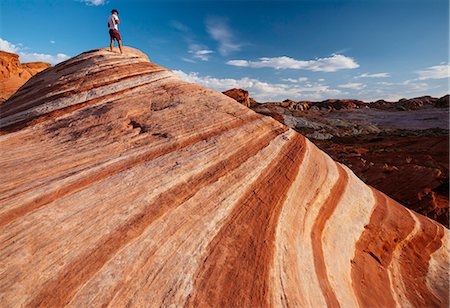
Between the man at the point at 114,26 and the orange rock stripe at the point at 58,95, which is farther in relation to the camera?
the man at the point at 114,26

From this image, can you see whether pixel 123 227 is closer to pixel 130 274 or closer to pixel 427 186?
pixel 130 274

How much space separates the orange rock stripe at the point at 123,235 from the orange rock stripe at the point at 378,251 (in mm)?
2692

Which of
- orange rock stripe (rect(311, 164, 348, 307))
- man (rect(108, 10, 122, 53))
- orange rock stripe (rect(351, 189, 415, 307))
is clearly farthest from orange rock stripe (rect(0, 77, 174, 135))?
orange rock stripe (rect(351, 189, 415, 307))

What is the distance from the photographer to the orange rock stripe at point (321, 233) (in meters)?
3.60

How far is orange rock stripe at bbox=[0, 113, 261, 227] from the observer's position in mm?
3385

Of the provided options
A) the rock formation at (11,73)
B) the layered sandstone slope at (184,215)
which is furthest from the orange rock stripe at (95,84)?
the rock formation at (11,73)

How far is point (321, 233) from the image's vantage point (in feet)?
15.1

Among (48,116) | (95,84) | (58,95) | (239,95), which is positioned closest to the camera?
(48,116)

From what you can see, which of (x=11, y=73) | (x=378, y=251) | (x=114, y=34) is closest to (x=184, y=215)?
(x=378, y=251)

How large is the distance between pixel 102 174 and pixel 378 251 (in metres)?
5.18

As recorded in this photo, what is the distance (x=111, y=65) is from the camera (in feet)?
26.2

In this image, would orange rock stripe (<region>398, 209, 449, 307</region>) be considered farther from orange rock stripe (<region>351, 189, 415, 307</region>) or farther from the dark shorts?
the dark shorts

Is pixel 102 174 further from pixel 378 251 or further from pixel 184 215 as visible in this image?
pixel 378 251

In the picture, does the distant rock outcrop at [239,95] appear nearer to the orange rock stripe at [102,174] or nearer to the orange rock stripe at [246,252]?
the orange rock stripe at [102,174]
